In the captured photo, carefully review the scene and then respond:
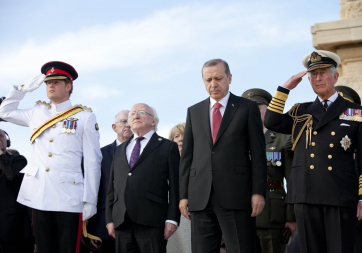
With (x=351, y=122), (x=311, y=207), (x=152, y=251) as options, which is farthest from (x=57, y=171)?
(x=351, y=122)

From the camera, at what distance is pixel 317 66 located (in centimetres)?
441

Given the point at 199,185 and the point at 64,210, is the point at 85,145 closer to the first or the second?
the point at 64,210

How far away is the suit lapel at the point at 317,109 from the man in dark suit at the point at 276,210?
84 cm

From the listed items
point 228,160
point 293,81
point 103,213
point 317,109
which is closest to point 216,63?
point 293,81

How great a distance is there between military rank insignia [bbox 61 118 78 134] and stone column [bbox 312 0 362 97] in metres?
6.38

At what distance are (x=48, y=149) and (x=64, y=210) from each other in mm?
603

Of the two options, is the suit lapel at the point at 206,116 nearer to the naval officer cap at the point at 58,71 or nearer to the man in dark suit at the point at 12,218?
the naval officer cap at the point at 58,71

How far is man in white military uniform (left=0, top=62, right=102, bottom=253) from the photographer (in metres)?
4.67

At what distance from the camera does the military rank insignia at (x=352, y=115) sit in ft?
14.1

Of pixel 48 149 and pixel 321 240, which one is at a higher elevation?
pixel 48 149

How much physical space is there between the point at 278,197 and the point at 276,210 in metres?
0.14

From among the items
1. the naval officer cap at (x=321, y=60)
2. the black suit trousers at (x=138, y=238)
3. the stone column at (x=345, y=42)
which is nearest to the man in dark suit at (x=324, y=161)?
the naval officer cap at (x=321, y=60)

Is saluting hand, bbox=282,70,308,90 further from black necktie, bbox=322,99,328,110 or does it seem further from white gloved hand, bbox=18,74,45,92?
white gloved hand, bbox=18,74,45,92

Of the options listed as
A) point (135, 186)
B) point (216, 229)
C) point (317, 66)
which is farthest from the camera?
point (135, 186)
